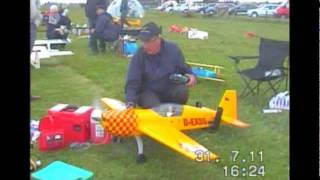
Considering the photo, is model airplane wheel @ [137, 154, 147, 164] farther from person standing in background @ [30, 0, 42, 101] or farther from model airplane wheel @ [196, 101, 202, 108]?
person standing in background @ [30, 0, 42, 101]

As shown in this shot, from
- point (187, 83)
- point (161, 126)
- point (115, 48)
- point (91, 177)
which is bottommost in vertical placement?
point (91, 177)

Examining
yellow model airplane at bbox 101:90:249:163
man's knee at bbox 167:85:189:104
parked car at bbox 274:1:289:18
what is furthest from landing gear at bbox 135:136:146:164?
parked car at bbox 274:1:289:18

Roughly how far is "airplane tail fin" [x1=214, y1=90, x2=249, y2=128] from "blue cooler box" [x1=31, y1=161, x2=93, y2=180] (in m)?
0.63

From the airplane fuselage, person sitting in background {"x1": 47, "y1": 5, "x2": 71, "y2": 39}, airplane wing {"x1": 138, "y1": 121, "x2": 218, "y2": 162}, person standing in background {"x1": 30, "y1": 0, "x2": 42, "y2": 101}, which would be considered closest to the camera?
person standing in background {"x1": 30, "y1": 0, "x2": 42, "y2": 101}

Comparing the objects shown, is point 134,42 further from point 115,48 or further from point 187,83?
point 187,83

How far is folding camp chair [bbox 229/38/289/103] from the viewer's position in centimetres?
225

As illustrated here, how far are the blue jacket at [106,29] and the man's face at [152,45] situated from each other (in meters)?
0.14

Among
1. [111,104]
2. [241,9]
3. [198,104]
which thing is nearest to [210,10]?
[241,9]

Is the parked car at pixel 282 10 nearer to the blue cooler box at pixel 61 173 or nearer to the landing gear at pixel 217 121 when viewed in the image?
the landing gear at pixel 217 121

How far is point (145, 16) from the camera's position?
2.28m

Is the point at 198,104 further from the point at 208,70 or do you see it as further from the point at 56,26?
the point at 56,26

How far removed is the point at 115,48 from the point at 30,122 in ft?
1.73

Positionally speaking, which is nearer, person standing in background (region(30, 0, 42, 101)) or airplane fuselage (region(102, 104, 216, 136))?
person standing in background (region(30, 0, 42, 101))
